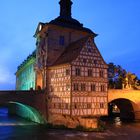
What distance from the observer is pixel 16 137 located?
27859mm

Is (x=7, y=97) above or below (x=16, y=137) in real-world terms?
above

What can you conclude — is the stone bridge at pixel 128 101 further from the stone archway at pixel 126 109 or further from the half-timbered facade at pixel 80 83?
the half-timbered facade at pixel 80 83

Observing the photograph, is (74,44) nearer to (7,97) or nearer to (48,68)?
(48,68)

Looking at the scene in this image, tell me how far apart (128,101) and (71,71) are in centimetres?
1625

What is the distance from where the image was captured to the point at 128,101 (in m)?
44.9

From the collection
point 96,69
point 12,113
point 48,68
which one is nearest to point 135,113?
point 96,69

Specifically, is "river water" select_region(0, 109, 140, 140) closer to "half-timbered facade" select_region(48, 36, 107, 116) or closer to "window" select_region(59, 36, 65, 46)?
"half-timbered facade" select_region(48, 36, 107, 116)

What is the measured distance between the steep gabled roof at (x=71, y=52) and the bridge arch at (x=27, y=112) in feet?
23.0

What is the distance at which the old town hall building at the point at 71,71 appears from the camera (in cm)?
3272

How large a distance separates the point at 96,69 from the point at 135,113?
1421 centimetres

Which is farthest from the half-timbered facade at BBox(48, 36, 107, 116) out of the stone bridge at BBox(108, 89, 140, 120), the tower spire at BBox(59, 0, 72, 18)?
the tower spire at BBox(59, 0, 72, 18)

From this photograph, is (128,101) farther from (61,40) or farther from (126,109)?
(61,40)

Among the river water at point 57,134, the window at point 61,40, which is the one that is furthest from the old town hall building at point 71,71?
the river water at point 57,134

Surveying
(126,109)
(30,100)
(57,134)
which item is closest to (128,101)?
(126,109)
